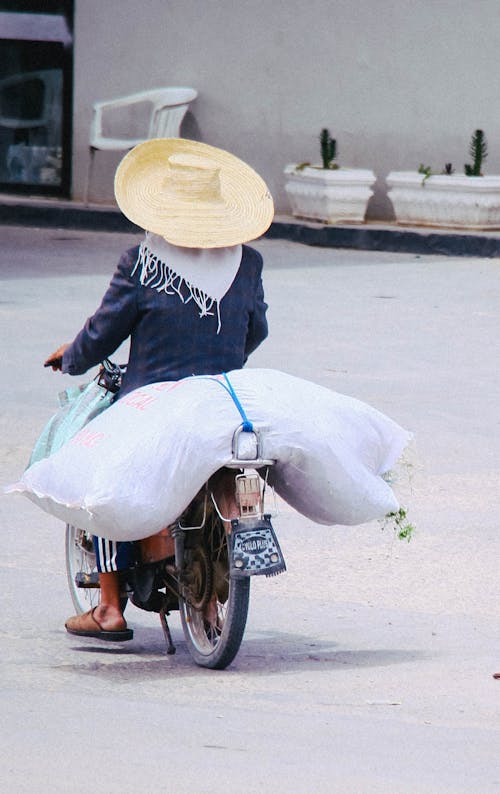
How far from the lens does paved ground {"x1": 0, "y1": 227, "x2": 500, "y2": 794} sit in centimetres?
411

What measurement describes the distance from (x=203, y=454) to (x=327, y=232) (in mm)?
14119

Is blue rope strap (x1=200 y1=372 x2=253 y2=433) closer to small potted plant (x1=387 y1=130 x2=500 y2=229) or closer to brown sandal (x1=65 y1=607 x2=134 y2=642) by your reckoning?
brown sandal (x1=65 y1=607 x2=134 y2=642)

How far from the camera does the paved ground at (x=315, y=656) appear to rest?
4.11 metres

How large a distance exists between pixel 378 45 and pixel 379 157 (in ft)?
4.23

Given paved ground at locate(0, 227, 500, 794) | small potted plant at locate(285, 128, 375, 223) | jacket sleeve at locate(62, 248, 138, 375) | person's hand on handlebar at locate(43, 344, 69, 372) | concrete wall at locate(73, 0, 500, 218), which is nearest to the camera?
paved ground at locate(0, 227, 500, 794)

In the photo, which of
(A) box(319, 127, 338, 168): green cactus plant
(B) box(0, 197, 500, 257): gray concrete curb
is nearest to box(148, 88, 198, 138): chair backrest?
(B) box(0, 197, 500, 257): gray concrete curb

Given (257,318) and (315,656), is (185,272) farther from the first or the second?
(315,656)

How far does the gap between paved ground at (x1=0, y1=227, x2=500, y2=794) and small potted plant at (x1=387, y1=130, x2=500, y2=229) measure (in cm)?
787

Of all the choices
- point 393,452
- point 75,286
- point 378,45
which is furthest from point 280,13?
point 393,452

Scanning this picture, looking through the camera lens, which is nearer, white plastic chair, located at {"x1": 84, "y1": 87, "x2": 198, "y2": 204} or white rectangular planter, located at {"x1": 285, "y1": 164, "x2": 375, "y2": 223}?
white rectangular planter, located at {"x1": 285, "y1": 164, "x2": 375, "y2": 223}

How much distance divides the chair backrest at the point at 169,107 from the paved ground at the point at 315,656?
10.0 meters

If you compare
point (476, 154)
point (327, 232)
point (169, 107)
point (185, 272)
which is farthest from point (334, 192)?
point (185, 272)

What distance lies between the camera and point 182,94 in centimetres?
2084

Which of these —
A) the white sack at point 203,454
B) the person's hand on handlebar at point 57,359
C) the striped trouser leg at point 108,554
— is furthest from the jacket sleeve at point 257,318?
the striped trouser leg at point 108,554
